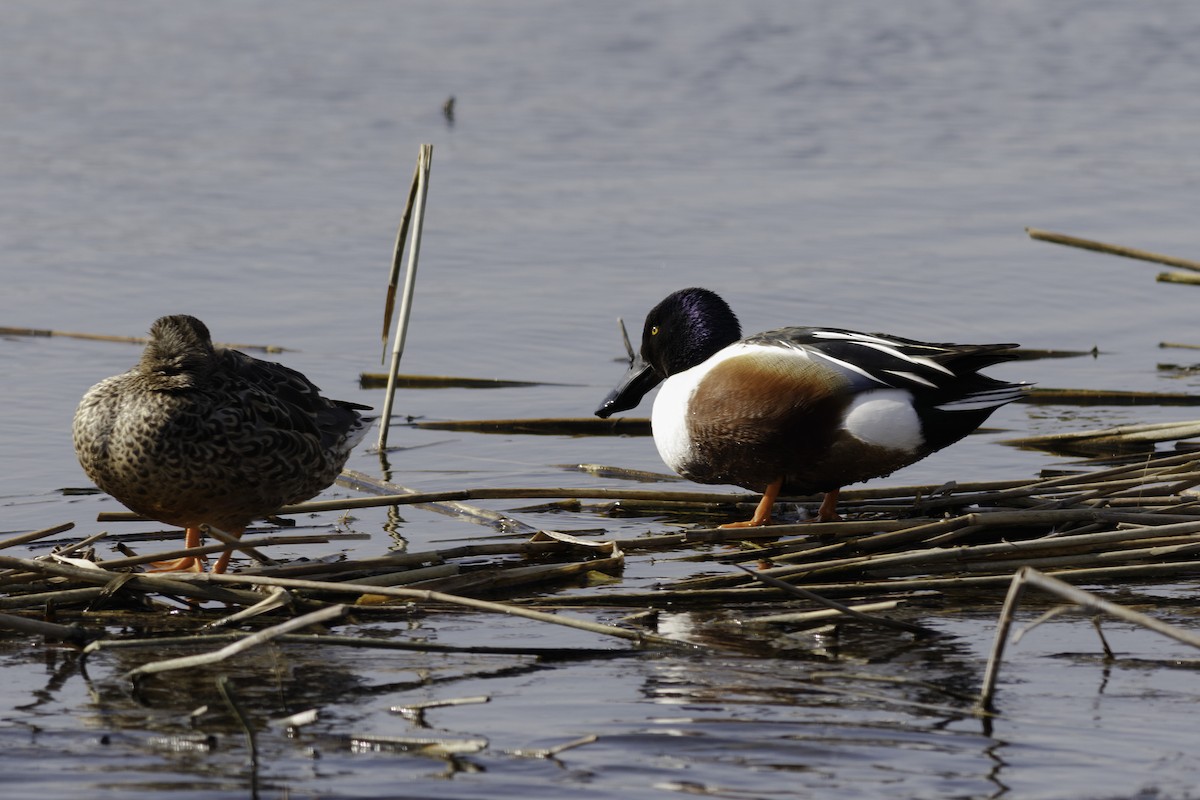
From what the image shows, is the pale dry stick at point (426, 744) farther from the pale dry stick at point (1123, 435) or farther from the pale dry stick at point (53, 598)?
the pale dry stick at point (1123, 435)

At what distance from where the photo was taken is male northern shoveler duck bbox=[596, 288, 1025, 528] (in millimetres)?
5656

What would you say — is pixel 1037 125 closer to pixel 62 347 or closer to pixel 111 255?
pixel 111 255

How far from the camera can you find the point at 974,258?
1095 cm

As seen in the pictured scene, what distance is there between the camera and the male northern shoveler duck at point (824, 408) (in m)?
5.66

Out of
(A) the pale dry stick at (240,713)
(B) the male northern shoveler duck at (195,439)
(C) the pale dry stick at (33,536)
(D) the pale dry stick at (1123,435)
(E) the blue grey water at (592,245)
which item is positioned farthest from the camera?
(D) the pale dry stick at (1123,435)

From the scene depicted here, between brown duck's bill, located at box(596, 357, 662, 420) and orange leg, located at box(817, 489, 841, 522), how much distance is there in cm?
104

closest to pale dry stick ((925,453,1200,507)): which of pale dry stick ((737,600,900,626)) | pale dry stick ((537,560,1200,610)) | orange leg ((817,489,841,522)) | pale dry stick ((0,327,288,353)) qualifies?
orange leg ((817,489,841,522))

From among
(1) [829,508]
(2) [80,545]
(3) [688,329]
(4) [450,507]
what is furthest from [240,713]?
(3) [688,329]

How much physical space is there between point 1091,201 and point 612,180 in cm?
348

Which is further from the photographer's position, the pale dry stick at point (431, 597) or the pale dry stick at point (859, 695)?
the pale dry stick at point (431, 597)

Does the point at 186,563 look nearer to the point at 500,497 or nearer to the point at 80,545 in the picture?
the point at 80,545

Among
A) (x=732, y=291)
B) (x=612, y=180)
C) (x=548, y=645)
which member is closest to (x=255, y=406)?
(x=548, y=645)

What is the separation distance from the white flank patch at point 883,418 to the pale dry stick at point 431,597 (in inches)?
58.3

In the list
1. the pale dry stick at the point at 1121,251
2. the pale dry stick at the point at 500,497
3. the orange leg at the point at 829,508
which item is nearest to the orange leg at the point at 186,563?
the pale dry stick at the point at 500,497
